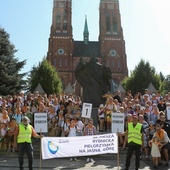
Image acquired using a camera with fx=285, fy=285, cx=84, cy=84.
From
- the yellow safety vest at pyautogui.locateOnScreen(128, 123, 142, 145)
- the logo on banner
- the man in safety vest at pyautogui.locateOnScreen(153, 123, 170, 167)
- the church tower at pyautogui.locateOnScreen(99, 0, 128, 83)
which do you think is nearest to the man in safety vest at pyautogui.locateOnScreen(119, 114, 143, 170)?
the yellow safety vest at pyautogui.locateOnScreen(128, 123, 142, 145)

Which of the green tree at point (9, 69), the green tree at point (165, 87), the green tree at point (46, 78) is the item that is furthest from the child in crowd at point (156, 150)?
the green tree at point (165, 87)

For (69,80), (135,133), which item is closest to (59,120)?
(135,133)

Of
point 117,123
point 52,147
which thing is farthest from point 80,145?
point 117,123

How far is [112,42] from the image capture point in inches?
2744

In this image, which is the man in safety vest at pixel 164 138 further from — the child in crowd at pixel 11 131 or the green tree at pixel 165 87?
the green tree at pixel 165 87

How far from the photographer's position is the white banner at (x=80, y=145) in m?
8.40

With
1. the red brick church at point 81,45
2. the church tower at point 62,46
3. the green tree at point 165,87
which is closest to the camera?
the green tree at point 165,87

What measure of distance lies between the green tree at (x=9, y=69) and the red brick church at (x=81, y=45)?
3417 centimetres

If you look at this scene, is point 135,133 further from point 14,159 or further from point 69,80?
point 69,80

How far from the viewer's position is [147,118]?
11547mm

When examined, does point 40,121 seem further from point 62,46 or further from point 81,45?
point 81,45

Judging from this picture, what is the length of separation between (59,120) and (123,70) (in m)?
57.7

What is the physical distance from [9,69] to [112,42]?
4384 cm

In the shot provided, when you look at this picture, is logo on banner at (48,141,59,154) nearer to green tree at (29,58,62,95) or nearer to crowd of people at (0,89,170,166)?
crowd of people at (0,89,170,166)
